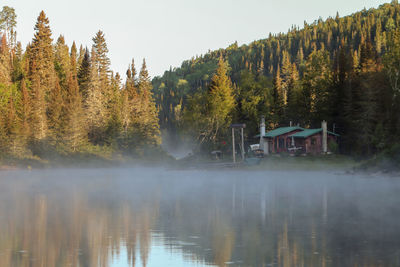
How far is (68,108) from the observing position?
7575cm

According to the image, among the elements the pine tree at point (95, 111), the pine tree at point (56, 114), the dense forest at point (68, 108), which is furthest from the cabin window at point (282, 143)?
the pine tree at point (56, 114)

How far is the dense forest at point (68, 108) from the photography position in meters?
71.9

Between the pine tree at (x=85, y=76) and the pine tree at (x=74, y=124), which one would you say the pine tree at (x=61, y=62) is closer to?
the pine tree at (x=85, y=76)

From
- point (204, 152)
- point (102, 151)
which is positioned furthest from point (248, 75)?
point (102, 151)

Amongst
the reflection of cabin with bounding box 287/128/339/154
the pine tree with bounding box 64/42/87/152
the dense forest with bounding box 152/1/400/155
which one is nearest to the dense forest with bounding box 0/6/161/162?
the pine tree with bounding box 64/42/87/152

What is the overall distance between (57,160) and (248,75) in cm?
3583

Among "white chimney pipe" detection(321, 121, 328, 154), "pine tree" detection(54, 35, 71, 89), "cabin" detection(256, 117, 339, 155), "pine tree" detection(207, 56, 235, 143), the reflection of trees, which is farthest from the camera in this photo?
"pine tree" detection(54, 35, 71, 89)

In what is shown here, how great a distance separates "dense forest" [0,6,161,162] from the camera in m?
71.9

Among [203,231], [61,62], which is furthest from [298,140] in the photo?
[61,62]

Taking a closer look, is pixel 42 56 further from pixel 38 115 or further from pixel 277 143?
pixel 277 143

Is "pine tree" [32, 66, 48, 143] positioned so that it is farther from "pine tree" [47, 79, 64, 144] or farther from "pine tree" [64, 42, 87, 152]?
"pine tree" [64, 42, 87, 152]

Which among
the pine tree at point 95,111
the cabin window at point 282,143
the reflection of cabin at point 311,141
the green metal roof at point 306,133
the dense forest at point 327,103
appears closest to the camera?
the dense forest at point 327,103

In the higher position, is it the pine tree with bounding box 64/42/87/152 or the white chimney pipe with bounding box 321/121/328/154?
the pine tree with bounding box 64/42/87/152

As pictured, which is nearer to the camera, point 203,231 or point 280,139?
point 203,231
